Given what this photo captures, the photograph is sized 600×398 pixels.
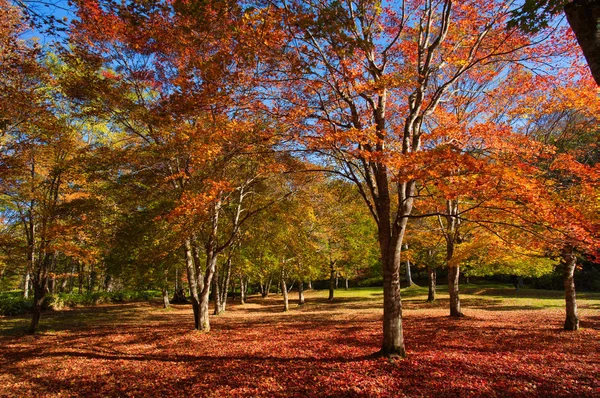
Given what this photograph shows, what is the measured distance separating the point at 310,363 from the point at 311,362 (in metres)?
0.08

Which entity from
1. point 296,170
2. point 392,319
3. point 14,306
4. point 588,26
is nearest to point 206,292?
point 296,170

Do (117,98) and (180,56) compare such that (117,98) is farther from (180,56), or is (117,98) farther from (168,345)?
(168,345)

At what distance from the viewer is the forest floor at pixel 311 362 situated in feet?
19.0

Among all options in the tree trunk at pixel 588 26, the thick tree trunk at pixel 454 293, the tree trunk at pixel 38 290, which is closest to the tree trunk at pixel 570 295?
the thick tree trunk at pixel 454 293

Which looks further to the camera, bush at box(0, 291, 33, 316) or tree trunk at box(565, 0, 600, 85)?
bush at box(0, 291, 33, 316)

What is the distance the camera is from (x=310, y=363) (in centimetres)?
728

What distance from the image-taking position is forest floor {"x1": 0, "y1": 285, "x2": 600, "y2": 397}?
578cm

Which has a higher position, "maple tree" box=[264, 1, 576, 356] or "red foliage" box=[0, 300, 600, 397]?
"maple tree" box=[264, 1, 576, 356]

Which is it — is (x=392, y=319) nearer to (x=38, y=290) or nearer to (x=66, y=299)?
(x=38, y=290)

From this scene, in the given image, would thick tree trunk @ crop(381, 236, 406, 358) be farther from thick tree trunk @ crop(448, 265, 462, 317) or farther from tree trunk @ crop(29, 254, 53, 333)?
tree trunk @ crop(29, 254, 53, 333)

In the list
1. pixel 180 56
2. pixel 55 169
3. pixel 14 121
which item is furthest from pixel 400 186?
pixel 55 169

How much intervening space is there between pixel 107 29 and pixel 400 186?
1030cm

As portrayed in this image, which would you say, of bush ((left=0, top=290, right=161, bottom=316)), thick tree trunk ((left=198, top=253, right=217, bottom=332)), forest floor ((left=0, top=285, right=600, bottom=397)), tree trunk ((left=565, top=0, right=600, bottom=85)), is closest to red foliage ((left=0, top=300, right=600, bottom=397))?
forest floor ((left=0, top=285, right=600, bottom=397))

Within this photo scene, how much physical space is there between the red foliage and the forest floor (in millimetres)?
26
